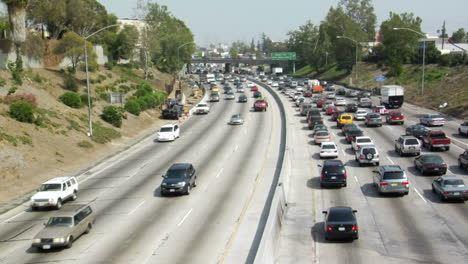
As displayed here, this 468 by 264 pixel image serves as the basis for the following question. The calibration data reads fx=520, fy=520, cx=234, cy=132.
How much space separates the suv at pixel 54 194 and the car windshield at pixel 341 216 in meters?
16.0

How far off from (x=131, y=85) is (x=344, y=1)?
81.6 metres

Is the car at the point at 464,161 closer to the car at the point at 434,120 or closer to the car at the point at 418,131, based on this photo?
the car at the point at 418,131

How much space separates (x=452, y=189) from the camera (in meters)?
27.9

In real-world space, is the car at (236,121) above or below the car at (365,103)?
below

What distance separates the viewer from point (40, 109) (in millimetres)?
49844

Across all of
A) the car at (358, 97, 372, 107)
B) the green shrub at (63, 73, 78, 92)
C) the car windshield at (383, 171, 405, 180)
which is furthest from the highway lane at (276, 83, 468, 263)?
the car at (358, 97, 372, 107)

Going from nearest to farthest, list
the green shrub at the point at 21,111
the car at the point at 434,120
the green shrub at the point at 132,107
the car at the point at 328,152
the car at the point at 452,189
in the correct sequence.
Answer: the car at the point at 452,189
the car at the point at 328,152
the green shrub at the point at 21,111
the car at the point at 434,120
the green shrub at the point at 132,107

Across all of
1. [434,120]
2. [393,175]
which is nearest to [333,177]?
[393,175]

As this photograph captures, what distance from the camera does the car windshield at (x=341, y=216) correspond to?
22.7 m

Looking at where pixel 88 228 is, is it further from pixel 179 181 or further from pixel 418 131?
pixel 418 131

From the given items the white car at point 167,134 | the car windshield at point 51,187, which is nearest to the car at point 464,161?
the car windshield at point 51,187

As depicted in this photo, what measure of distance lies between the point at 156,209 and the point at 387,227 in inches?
489

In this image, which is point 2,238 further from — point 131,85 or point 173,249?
point 131,85

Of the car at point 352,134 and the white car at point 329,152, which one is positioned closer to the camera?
the white car at point 329,152
